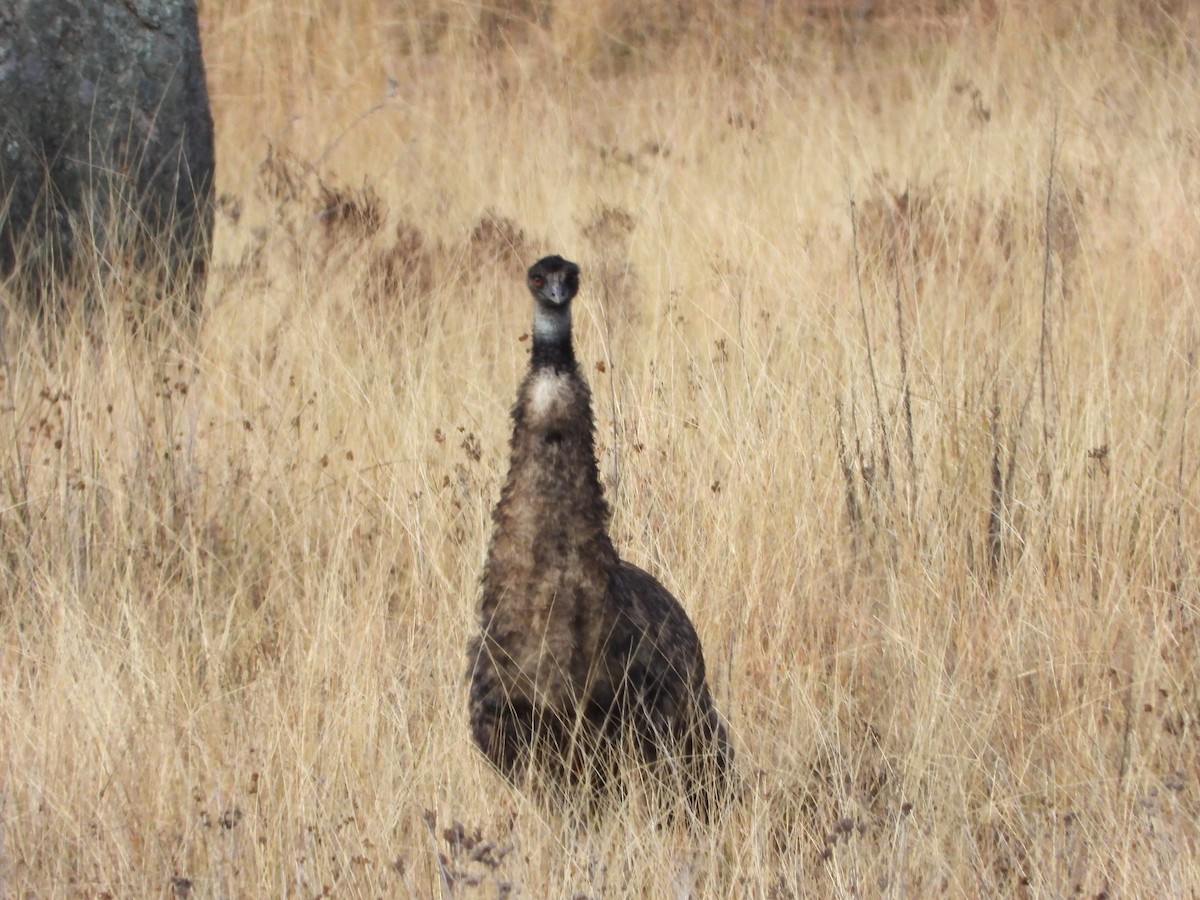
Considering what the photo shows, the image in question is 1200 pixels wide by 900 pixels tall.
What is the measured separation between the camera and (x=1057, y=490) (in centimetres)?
439

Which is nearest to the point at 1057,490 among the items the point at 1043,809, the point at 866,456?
the point at 866,456

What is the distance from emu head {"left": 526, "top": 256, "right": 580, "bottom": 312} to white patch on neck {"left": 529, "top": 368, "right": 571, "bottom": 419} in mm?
123

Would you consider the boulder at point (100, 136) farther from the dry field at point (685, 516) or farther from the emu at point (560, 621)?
the emu at point (560, 621)

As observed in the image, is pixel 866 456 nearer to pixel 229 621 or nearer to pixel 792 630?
pixel 792 630

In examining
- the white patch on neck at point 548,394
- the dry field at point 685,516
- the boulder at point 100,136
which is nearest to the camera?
the dry field at point 685,516

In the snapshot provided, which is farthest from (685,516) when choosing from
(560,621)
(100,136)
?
(100,136)

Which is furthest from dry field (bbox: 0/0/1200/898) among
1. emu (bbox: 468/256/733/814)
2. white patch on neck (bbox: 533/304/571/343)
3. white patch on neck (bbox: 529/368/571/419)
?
white patch on neck (bbox: 533/304/571/343)

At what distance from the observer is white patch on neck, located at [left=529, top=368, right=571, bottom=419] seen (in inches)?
131

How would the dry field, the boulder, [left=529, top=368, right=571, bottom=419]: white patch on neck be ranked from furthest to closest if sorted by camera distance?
the boulder, [left=529, top=368, right=571, bottom=419]: white patch on neck, the dry field

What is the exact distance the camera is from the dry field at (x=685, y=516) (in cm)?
321

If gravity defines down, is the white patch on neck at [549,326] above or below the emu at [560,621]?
above

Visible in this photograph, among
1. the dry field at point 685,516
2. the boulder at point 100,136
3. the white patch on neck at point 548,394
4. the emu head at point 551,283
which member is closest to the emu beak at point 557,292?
the emu head at point 551,283

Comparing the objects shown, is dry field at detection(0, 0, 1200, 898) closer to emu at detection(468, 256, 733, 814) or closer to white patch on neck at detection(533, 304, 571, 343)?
emu at detection(468, 256, 733, 814)

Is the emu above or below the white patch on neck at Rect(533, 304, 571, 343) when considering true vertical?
below
